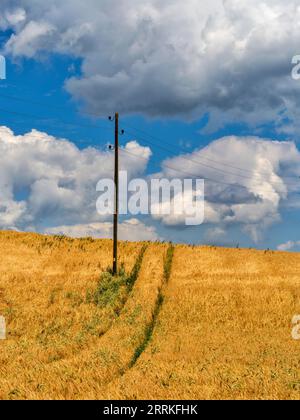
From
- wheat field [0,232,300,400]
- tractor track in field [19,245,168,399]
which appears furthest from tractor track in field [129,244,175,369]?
wheat field [0,232,300,400]

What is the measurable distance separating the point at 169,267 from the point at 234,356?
66.8 ft

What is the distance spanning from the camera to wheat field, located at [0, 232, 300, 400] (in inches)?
812

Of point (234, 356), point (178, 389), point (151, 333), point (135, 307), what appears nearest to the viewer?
point (178, 389)

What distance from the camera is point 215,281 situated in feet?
140

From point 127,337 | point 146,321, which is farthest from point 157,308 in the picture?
point 127,337

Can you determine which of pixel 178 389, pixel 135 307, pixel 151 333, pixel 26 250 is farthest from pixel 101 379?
pixel 26 250

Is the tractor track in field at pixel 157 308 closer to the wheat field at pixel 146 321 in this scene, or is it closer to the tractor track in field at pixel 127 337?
the tractor track in field at pixel 127 337

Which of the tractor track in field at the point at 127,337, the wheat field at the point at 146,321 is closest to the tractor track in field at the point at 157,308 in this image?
the tractor track in field at the point at 127,337

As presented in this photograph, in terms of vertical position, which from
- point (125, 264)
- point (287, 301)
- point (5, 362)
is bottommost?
point (5, 362)

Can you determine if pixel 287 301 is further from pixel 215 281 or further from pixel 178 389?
pixel 178 389

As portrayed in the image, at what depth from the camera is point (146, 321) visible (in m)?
35.2

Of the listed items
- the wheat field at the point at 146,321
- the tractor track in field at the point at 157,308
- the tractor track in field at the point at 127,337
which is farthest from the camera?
the tractor track in field at the point at 157,308

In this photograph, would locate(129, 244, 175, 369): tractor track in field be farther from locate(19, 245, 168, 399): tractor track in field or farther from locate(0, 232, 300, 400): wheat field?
locate(0, 232, 300, 400): wheat field

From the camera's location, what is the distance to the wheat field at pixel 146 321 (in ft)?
67.7
